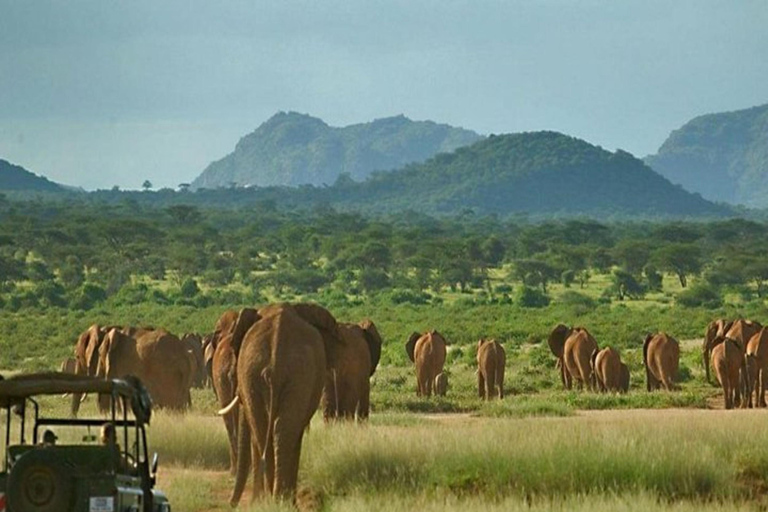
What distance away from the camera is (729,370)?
98.8ft

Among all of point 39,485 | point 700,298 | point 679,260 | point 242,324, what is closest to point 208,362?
point 242,324

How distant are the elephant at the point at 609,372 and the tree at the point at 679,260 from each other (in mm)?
69257

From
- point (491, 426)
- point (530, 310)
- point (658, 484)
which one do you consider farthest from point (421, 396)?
point (530, 310)

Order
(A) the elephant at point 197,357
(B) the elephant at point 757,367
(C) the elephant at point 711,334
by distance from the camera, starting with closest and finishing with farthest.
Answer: (B) the elephant at point 757,367, (A) the elephant at point 197,357, (C) the elephant at point 711,334

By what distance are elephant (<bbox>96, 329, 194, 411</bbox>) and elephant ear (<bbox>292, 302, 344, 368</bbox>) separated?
9257mm

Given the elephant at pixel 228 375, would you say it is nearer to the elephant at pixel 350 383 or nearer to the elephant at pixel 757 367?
the elephant at pixel 350 383

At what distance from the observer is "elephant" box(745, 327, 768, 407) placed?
3067 centimetres

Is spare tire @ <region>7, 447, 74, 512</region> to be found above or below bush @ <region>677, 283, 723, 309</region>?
below

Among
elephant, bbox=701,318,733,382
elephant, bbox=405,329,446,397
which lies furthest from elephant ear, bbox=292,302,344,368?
elephant, bbox=701,318,733,382

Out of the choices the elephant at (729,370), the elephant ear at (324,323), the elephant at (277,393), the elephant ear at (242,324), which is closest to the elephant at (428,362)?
the elephant at (729,370)

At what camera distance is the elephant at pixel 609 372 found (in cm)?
3344

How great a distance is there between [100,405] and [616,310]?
48.4 m

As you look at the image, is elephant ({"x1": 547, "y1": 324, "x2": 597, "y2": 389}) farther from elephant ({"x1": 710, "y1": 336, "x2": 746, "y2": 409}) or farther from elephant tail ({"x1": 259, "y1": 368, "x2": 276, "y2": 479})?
elephant tail ({"x1": 259, "y1": 368, "x2": 276, "y2": 479})

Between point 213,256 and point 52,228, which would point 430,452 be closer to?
point 213,256
